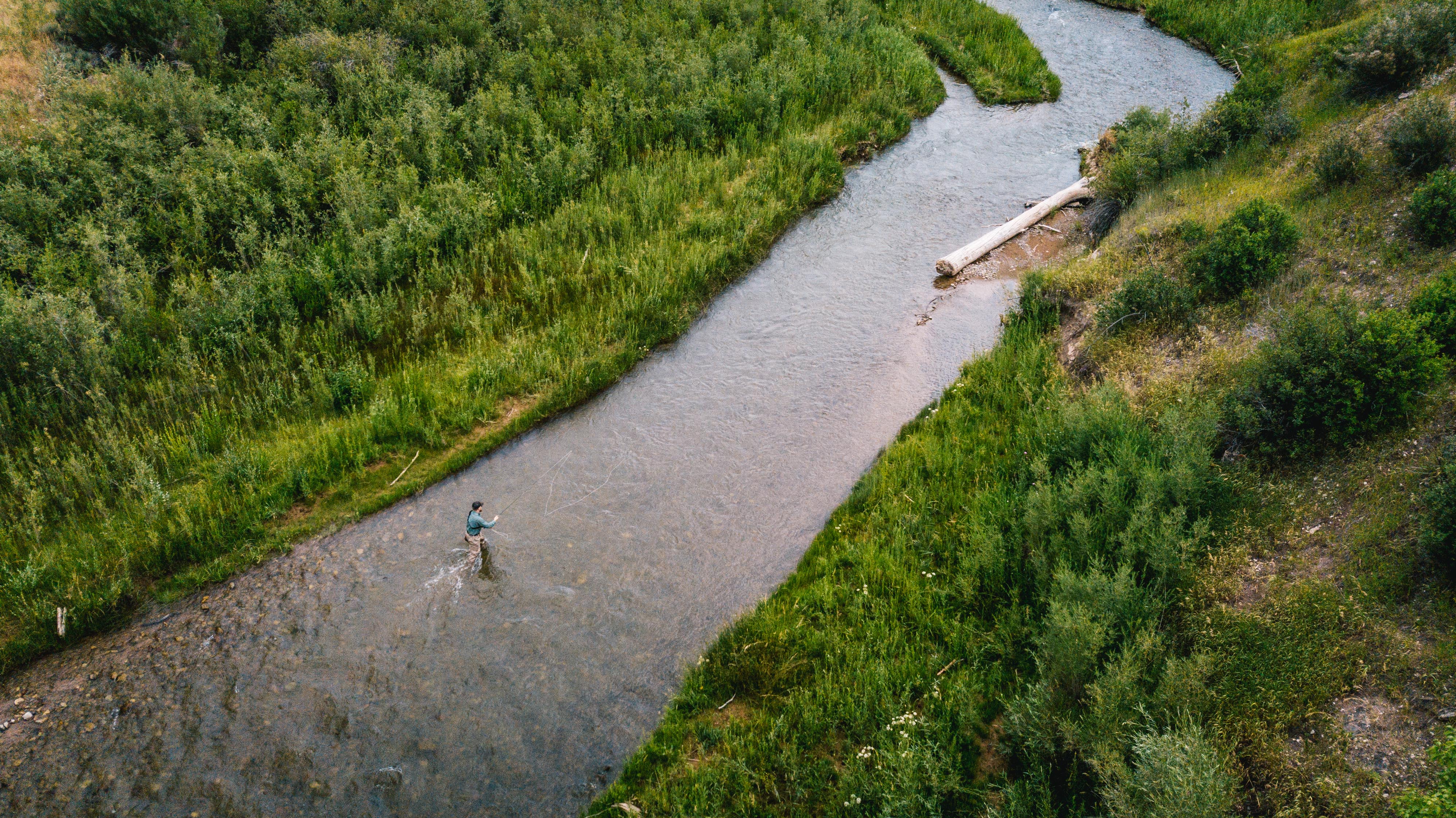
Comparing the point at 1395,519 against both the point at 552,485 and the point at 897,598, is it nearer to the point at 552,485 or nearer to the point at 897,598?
the point at 897,598

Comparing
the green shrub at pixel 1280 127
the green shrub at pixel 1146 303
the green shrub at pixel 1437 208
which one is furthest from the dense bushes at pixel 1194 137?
the green shrub at pixel 1146 303

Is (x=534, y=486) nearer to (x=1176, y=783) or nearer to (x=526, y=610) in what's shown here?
(x=526, y=610)

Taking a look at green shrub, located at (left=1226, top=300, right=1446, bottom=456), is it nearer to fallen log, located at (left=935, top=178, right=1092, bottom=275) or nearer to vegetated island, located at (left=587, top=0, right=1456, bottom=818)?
vegetated island, located at (left=587, top=0, right=1456, bottom=818)

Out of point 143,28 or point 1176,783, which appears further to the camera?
point 143,28

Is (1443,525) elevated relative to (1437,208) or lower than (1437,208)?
lower

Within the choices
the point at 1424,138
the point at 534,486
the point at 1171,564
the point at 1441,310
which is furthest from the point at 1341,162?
the point at 534,486

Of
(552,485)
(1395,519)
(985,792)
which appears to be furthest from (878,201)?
(985,792)

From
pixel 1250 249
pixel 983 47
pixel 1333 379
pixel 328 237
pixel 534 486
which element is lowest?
pixel 534 486

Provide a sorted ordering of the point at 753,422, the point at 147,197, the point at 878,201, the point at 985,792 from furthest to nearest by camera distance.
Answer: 1. the point at 878,201
2. the point at 147,197
3. the point at 753,422
4. the point at 985,792
